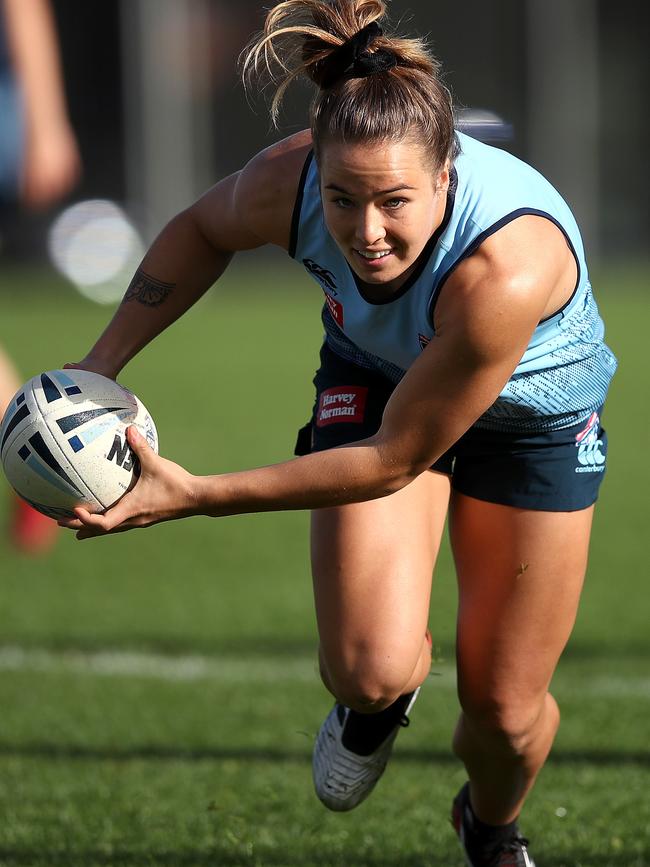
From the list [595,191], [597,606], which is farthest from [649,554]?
[595,191]

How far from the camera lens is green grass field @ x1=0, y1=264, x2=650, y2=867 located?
13.4 ft

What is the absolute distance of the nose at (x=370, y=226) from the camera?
3027 mm

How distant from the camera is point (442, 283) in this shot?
3.14m

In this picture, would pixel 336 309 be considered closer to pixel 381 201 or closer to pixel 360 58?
pixel 381 201

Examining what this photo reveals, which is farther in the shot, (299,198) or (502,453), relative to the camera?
(502,453)

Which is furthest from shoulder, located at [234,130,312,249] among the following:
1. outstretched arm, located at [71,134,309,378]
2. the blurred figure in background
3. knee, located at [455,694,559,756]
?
the blurred figure in background

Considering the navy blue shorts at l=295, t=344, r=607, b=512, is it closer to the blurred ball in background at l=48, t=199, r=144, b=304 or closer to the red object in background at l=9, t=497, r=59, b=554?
the red object in background at l=9, t=497, r=59, b=554

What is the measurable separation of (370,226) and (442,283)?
0.75 feet

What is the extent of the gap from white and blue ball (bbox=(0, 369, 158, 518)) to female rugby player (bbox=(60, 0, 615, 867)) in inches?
3.0

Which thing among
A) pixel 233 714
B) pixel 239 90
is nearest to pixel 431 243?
pixel 233 714

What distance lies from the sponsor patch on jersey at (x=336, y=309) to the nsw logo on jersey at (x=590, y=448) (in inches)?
28.9

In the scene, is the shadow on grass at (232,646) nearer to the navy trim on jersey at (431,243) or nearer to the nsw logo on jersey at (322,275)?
the nsw logo on jersey at (322,275)

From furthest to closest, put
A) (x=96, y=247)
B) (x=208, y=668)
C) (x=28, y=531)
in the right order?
1. (x=96, y=247)
2. (x=28, y=531)
3. (x=208, y=668)

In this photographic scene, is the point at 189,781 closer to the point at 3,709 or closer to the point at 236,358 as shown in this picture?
the point at 3,709
